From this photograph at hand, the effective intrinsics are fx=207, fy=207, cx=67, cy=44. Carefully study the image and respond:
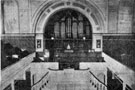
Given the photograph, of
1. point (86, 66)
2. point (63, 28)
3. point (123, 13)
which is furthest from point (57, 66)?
point (123, 13)

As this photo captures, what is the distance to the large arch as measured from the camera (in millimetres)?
6328

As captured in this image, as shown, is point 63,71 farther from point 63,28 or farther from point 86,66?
point 63,28

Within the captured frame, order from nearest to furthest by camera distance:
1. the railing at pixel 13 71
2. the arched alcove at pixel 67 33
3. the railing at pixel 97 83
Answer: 1. the railing at pixel 13 71
2. the railing at pixel 97 83
3. the arched alcove at pixel 67 33

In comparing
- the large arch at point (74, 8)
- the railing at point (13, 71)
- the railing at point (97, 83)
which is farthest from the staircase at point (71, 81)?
the large arch at point (74, 8)

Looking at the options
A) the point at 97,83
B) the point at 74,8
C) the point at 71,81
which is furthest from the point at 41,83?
the point at 74,8

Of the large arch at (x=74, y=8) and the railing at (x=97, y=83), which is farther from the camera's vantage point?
the large arch at (x=74, y=8)

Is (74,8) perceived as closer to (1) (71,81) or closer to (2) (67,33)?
Result: (2) (67,33)

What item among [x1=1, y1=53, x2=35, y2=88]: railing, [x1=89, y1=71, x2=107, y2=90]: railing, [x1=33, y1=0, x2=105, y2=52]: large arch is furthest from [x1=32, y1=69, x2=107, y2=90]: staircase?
[x1=33, y1=0, x2=105, y2=52]: large arch

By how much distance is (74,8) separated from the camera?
6.66 meters

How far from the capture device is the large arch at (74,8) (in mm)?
6328

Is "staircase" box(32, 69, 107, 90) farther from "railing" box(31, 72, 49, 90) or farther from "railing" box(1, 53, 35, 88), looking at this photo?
"railing" box(1, 53, 35, 88)

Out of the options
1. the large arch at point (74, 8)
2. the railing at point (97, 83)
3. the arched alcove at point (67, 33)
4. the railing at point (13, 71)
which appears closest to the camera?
the railing at point (13, 71)

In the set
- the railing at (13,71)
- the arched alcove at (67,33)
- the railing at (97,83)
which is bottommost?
the railing at (97,83)

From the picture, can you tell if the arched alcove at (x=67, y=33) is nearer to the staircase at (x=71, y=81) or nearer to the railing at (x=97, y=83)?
the staircase at (x=71, y=81)
